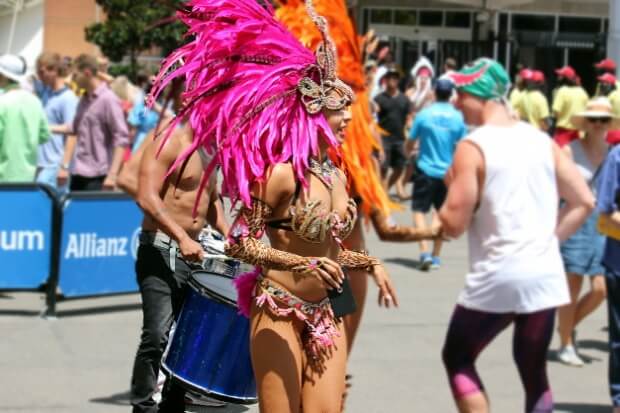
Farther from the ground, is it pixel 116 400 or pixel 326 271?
pixel 326 271

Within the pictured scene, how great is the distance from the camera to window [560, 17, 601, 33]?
3041 cm

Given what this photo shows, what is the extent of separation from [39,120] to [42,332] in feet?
6.43

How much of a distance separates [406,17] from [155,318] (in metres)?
24.7

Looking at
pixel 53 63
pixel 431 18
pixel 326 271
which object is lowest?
pixel 326 271

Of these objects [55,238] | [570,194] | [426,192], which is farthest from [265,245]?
[426,192]

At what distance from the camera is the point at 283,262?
4367mm

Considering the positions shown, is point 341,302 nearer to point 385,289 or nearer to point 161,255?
point 385,289

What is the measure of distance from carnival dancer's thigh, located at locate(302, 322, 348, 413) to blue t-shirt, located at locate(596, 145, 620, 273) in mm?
2216

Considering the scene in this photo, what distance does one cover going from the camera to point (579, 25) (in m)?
30.5

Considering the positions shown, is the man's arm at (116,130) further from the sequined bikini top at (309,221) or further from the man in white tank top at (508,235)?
the sequined bikini top at (309,221)

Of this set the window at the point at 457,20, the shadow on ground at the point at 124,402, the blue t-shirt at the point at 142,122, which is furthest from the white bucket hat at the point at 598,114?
the window at the point at 457,20

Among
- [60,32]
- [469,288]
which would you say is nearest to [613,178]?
[469,288]

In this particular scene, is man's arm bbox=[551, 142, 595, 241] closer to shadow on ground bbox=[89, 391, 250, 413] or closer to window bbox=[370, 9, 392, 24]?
shadow on ground bbox=[89, 391, 250, 413]

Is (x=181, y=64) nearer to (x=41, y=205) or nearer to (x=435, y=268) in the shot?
(x=41, y=205)
